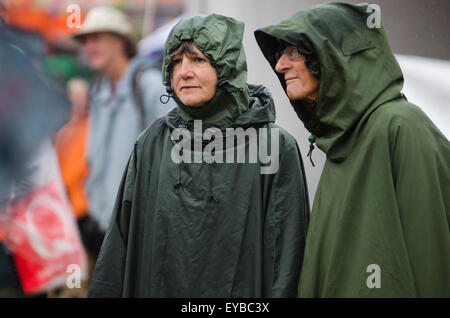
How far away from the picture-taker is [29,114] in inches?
142

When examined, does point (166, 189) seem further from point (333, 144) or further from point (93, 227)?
point (93, 227)

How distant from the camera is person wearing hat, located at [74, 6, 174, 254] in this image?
3578mm

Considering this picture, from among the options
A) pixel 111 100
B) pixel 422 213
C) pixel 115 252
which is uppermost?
pixel 111 100

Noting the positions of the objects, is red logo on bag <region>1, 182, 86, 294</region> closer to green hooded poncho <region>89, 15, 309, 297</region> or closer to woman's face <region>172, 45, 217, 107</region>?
green hooded poncho <region>89, 15, 309, 297</region>

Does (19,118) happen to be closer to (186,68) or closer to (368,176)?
(186,68)

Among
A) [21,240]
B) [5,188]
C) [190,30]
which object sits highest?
[190,30]

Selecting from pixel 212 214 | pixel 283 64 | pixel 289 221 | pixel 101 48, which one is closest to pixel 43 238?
pixel 101 48

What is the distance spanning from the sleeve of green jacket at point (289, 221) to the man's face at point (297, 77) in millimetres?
242

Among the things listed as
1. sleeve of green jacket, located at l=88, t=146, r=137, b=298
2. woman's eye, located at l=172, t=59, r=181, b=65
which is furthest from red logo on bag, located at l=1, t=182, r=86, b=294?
woman's eye, located at l=172, t=59, r=181, b=65

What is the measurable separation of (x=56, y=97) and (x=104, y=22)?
492 mm

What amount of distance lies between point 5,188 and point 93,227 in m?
0.53

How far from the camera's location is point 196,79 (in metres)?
2.55

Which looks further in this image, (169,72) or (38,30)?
(38,30)

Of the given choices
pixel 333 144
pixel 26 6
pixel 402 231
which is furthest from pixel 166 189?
pixel 26 6
